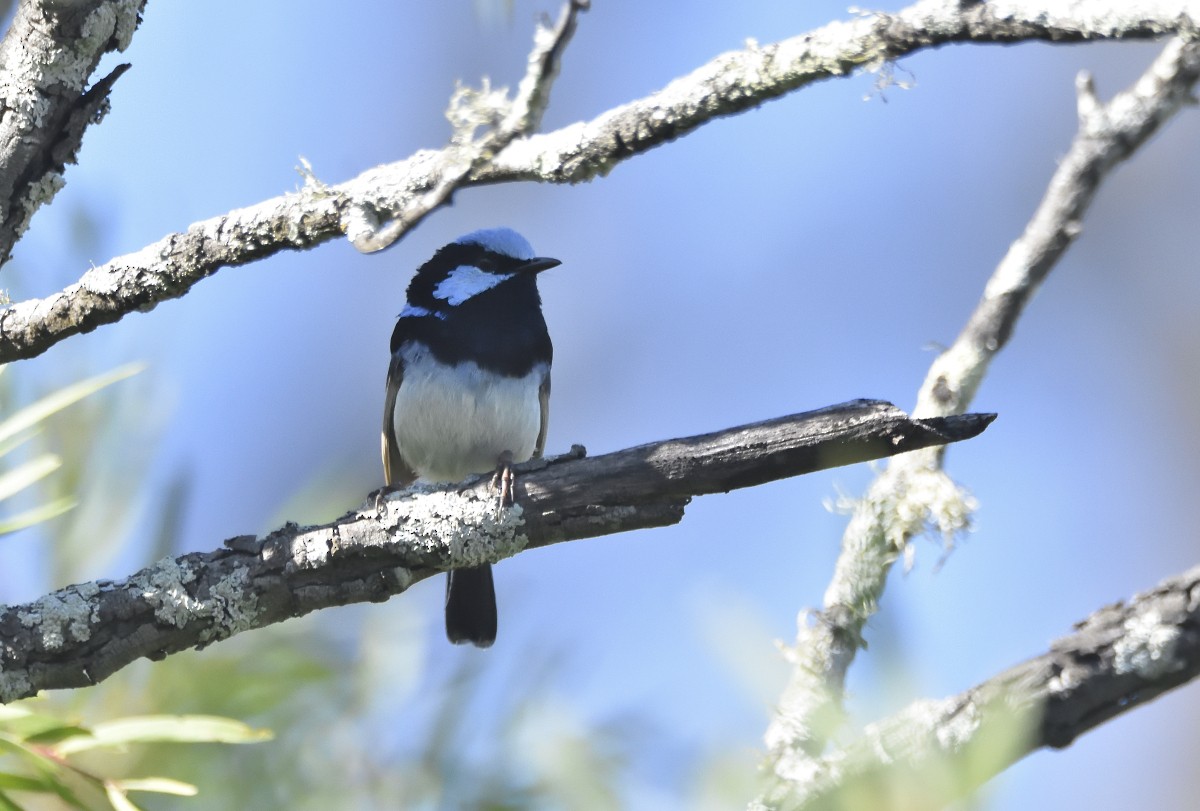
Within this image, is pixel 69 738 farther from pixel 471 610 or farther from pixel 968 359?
pixel 471 610

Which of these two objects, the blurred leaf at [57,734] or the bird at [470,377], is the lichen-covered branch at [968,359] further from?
the bird at [470,377]

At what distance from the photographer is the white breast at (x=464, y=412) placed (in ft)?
13.8

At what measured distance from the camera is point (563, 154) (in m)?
1.91

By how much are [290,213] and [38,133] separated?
437mm

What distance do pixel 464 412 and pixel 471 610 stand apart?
72cm

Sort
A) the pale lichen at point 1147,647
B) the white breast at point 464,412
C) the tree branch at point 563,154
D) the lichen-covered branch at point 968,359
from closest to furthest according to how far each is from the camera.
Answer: the tree branch at point 563,154 → the pale lichen at point 1147,647 → the lichen-covered branch at point 968,359 → the white breast at point 464,412

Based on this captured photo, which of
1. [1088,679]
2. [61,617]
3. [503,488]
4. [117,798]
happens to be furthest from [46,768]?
[1088,679]

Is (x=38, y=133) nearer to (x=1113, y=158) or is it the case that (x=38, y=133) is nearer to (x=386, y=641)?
(x=386, y=641)

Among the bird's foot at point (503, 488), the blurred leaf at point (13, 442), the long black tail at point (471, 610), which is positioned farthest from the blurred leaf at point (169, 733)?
the long black tail at point (471, 610)

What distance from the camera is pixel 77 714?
2.19m

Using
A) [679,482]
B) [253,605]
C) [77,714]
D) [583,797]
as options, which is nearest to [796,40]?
[679,482]

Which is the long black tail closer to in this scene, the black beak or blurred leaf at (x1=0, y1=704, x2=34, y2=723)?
the black beak

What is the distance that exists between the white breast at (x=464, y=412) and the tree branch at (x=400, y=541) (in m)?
1.81

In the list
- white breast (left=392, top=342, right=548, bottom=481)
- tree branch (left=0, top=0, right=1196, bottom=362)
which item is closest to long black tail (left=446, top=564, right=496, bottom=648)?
white breast (left=392, top=342, right=548, bottom=481)
